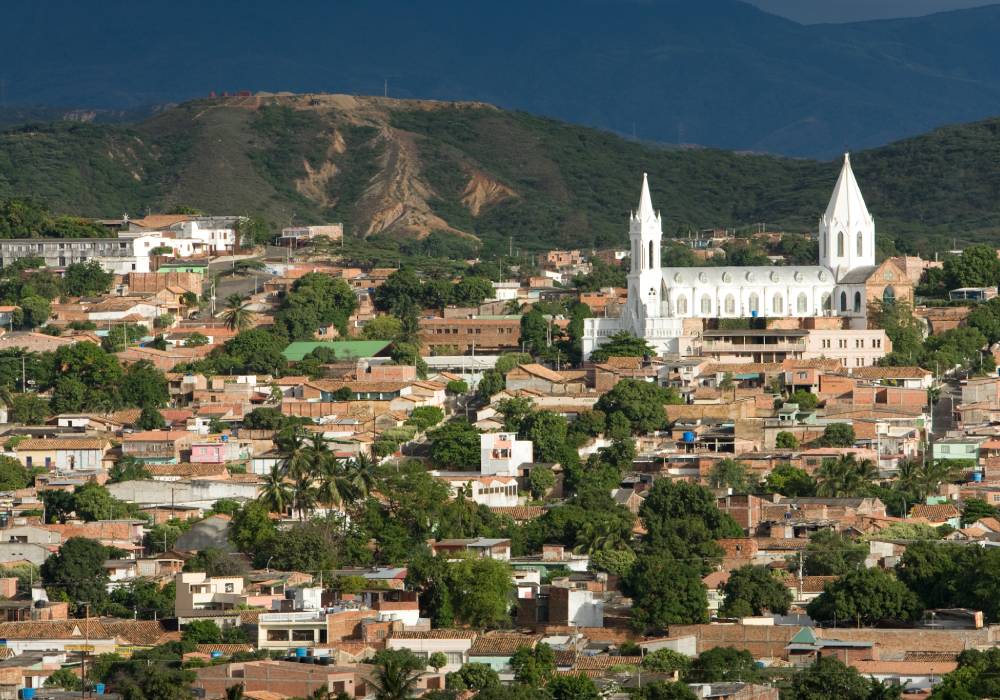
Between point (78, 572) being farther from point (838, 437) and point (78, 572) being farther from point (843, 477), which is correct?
point (838, 437)

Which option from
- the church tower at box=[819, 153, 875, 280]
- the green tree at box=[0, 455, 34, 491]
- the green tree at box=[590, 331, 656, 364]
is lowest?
the green tree at box=[0, 455, 34, 491]

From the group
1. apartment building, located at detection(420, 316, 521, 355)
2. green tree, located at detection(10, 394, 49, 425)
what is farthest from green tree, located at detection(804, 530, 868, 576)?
apartment building, located at detection(420, 316, 521, 355)

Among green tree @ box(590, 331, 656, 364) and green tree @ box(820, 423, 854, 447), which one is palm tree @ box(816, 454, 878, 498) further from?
green tree @ box(590, 331, 656, 364)

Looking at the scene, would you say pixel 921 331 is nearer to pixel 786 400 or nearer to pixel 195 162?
pixel 786 400

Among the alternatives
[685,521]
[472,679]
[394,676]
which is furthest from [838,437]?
[394,676]

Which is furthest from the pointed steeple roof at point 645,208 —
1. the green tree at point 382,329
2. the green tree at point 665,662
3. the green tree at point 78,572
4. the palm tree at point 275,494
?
the green tree at point 665,662
